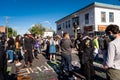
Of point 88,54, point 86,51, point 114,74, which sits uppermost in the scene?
point 86,51

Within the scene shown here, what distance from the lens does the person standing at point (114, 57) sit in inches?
145

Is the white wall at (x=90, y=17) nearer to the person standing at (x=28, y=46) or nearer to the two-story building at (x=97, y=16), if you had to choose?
the two-story building at (x=97, y=16)

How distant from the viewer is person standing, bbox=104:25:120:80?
12.1ft

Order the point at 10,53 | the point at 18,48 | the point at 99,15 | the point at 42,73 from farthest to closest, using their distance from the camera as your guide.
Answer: the point at 99,15
the point at 10,53
the point at 18,48
the point at 42,73

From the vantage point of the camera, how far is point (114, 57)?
375 centimetres

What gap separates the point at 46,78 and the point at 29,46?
322 centimetres

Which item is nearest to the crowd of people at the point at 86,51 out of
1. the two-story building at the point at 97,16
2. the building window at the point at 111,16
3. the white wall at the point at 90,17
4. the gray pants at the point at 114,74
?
the gray pants at the point at 114,74

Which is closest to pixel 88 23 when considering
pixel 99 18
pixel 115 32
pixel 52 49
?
pixel 99 18

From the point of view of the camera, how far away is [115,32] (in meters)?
3.86

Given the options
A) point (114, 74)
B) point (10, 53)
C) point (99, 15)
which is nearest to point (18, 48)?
point (10, 53)

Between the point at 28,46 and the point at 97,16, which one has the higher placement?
the point at 97,16

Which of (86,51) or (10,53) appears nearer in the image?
(86,51)

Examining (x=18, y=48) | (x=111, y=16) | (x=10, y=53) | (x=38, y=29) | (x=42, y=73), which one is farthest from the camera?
(x=38, y=29)

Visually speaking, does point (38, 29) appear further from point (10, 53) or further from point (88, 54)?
point (88, 54)
